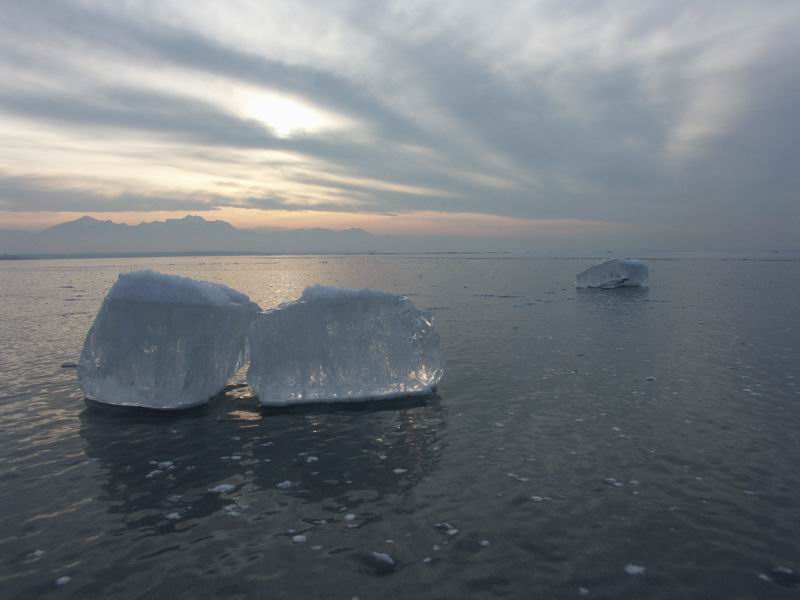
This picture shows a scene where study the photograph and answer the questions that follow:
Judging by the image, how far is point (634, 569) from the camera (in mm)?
7246

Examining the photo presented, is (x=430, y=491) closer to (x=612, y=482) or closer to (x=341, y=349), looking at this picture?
(x=612, y=482)

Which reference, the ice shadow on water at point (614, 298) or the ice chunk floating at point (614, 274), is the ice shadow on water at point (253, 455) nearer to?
the ice shadow on water at point (614, 298)

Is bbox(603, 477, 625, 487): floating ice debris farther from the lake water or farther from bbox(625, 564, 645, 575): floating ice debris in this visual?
bbox(625, 564, 645, 575): floating ice debris

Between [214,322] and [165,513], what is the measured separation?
23.5 ft

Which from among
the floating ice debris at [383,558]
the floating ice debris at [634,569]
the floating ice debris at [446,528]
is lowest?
the floating ice debris at [383,558]

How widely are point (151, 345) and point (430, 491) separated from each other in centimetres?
937

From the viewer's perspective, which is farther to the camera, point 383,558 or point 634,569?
point 383,558

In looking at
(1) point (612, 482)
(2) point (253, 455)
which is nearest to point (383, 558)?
(2) point (253, 455)

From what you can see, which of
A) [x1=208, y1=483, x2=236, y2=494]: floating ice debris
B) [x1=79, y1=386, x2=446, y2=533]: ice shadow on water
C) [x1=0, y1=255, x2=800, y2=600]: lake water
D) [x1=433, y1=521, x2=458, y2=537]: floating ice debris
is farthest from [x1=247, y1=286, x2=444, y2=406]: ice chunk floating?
[x1=433, y1=521, x2=458, y2=537]: floating ice debris

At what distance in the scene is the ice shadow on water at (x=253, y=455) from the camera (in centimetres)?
933

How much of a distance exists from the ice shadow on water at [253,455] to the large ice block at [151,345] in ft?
1.85

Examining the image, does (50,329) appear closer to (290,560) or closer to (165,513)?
(165,513)

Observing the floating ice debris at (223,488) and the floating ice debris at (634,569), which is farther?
the floating ice debris at (223,488)

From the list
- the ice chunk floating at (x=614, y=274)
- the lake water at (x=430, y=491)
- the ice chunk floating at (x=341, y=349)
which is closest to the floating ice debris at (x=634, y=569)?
the lake water at (x=430, y=491)
